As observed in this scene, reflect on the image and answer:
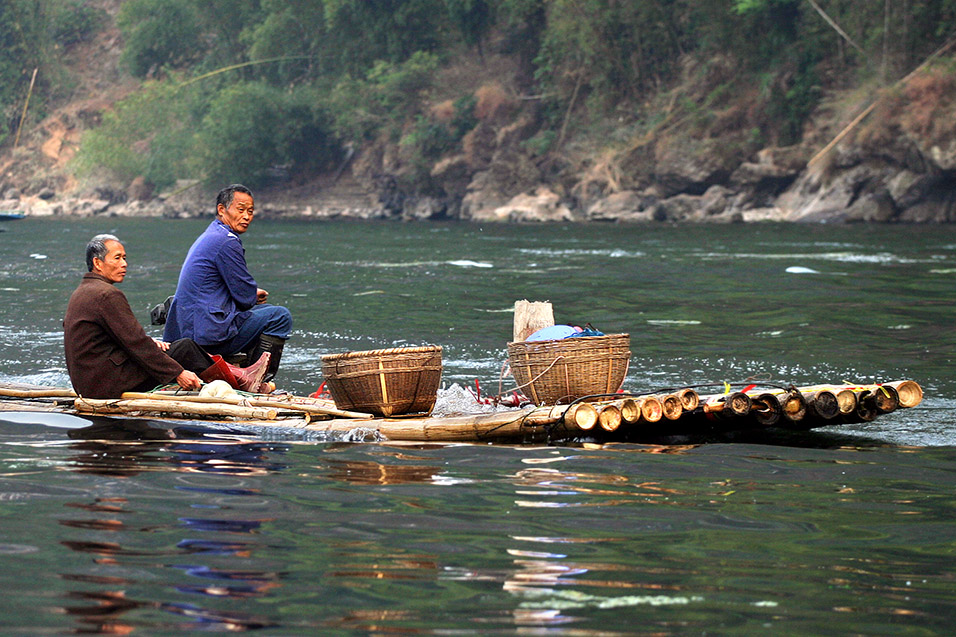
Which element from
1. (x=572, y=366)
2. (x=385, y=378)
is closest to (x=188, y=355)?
(x=385, y=378)

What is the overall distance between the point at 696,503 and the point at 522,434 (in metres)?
1.67

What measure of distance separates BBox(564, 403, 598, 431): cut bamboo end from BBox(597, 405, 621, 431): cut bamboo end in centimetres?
3

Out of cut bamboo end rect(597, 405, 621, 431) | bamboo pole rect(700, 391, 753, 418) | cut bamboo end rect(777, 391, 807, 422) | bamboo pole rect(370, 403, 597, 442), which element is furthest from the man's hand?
cut bamboo end rect(777, 391, 807, 422)

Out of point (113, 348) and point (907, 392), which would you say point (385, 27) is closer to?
point (113, 348)

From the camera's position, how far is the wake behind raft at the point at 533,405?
293 inches

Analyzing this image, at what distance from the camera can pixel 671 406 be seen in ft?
24.2

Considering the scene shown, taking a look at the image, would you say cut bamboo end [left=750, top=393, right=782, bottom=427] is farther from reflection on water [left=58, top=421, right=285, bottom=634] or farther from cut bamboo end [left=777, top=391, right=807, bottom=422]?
reflection on water [left=58, top=421, right=285, bottom=634]

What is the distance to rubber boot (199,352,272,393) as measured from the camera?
27.5 feet

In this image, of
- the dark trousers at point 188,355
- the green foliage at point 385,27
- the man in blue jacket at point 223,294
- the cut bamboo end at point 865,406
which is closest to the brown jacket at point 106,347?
the dark trousers at point 188,355

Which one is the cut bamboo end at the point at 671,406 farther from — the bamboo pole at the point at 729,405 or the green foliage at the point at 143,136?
the green foliage at the point at 143,136

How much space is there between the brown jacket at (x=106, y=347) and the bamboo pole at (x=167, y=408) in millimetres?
138

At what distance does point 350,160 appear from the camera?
54.2 m

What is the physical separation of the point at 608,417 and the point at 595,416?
71mm

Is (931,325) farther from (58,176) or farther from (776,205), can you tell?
(58,176)
